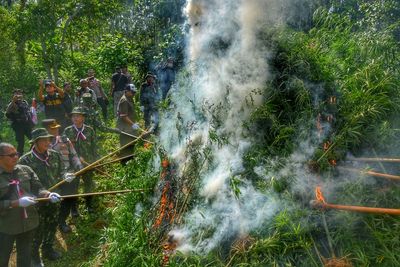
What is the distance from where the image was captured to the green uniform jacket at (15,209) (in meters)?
4.68

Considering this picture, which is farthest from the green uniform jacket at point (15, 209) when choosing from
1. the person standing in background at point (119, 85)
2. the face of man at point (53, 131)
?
the person standing in background at point (119, 85)

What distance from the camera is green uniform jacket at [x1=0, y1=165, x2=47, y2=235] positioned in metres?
4.68

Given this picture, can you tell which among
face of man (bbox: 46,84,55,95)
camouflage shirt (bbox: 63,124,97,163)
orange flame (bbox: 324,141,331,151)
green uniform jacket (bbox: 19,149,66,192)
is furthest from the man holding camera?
orange flame (bbox: 324,141,331,151)

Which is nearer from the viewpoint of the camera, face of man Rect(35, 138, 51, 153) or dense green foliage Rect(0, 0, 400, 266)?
dense green foliage Rect(0, 0, 400, 266)

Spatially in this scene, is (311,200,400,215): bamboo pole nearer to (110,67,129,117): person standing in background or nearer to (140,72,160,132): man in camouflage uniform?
(140,72,160,132): man in camouflage uniform

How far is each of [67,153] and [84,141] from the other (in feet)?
2.30

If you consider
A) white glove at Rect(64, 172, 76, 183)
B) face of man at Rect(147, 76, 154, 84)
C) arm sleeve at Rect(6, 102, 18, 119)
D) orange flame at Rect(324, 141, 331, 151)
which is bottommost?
orange flame at Rect(324, 141, 331, 151)

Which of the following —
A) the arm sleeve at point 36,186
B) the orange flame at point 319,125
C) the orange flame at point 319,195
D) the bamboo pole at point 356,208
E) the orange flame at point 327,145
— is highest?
the arm sleeve at point 36,186

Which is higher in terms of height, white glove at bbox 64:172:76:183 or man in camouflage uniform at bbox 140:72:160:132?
man in camouflage uniform at bbox 140:72:160:132

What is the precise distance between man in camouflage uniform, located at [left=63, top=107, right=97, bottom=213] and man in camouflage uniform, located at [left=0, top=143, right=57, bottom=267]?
177 centimetres

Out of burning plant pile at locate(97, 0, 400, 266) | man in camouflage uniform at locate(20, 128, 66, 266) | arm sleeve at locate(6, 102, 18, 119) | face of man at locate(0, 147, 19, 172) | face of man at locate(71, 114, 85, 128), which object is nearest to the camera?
burning plant pile at locate(97, 0, 400, 266)

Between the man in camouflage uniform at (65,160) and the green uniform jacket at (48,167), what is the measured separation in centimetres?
26

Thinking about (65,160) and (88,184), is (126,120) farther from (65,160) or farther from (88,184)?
(65,160)

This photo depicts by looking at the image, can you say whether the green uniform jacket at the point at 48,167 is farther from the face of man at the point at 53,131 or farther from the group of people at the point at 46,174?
the face of man at the point at 53,131
